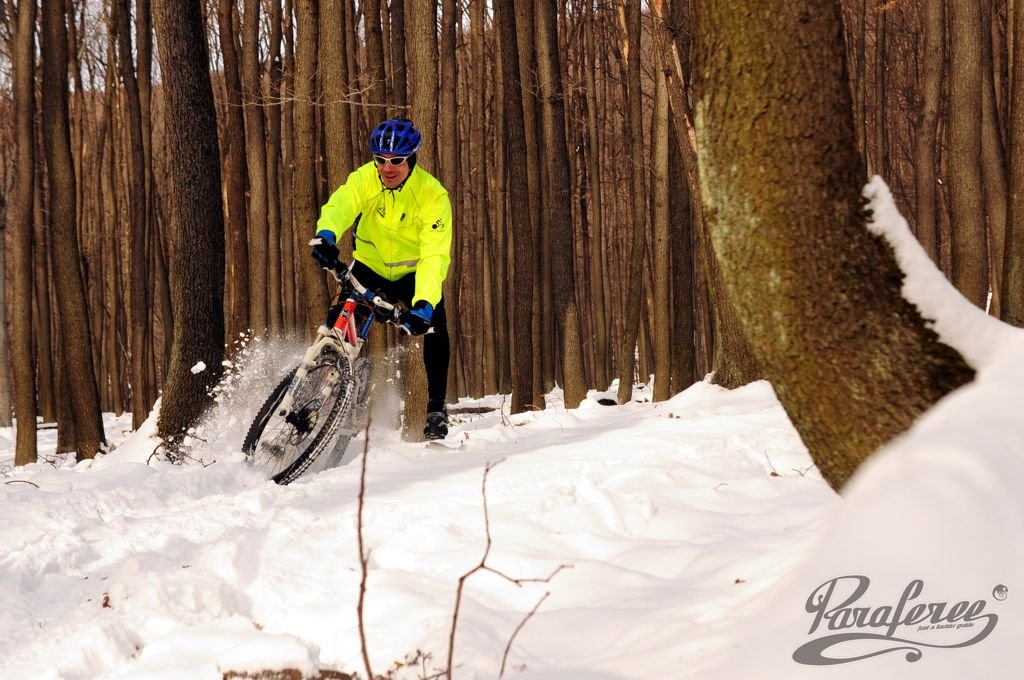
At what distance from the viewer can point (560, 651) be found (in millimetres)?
2832

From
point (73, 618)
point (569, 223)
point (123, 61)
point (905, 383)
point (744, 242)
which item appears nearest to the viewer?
point (905, 383)

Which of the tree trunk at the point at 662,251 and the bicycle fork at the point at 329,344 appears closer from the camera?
the bicycle fork at the point at 329,344

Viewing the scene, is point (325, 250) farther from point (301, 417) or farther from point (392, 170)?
point (301, 417)

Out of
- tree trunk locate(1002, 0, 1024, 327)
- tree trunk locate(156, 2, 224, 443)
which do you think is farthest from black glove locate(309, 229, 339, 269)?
tree trunk locate(1002, 0, 1024, 327)

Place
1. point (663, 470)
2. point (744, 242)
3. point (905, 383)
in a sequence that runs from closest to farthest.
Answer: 1. point (905, 383)
2. point (744, 242)
3. point (663, 470)

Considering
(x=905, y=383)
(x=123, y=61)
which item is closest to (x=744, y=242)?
(x=905, y=383)

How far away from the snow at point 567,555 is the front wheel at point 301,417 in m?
0.24

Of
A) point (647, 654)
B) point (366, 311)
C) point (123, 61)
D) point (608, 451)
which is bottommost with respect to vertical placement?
point (608, 451)

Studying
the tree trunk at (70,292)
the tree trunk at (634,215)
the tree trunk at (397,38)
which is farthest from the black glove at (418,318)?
the tree trunk at (397,38)

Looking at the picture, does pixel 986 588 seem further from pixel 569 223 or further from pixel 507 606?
pixel 569 223

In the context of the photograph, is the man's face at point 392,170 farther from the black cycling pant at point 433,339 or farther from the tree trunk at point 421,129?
the tree trunk at point 421,129

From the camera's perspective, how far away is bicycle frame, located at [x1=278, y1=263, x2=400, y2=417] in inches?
234

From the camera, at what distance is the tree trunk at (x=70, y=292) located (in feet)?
35.7

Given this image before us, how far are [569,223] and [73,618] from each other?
407 inches
